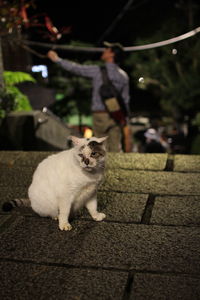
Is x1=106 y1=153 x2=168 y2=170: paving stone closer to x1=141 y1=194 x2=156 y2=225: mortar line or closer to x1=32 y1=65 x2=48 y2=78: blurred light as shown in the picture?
x1=141 y1=194 x2=156 y2=225: mortar line

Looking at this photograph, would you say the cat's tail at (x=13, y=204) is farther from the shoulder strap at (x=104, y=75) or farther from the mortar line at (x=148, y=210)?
the shoulder strap at (x=104, y=75)

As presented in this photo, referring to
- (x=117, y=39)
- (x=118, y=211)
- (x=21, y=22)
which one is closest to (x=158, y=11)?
(x=117, y=39)

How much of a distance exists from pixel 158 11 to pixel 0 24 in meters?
14.1

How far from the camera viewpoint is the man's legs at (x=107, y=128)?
7.12m

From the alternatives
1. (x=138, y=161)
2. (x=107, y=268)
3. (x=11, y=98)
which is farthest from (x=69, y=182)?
(x=11, y=98)

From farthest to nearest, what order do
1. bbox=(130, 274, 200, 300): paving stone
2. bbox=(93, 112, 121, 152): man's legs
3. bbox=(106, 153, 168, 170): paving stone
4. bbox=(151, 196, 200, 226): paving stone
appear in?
1. bbox=(93, 112, 121, 152): man's legs
2. bbox=(106, 153, 168, 170): paving stone
3. bbox=(151, 196, 200, 226): paving stone
4. bbox=(130, 274, 200, 300): paving stone

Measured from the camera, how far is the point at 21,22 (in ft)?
26.9

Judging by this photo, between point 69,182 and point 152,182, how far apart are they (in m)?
1.57

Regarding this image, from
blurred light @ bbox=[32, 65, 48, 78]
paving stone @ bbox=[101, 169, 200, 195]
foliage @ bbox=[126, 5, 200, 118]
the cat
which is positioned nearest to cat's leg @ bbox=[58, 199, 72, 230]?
the cat

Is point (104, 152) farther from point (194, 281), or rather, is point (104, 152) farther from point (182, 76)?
point (182, 76)

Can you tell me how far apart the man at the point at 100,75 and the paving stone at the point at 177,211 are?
3209mm

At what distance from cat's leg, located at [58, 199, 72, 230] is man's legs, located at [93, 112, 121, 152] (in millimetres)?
4035

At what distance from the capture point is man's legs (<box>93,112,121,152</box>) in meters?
7.12

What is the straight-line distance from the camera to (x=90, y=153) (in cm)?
300
